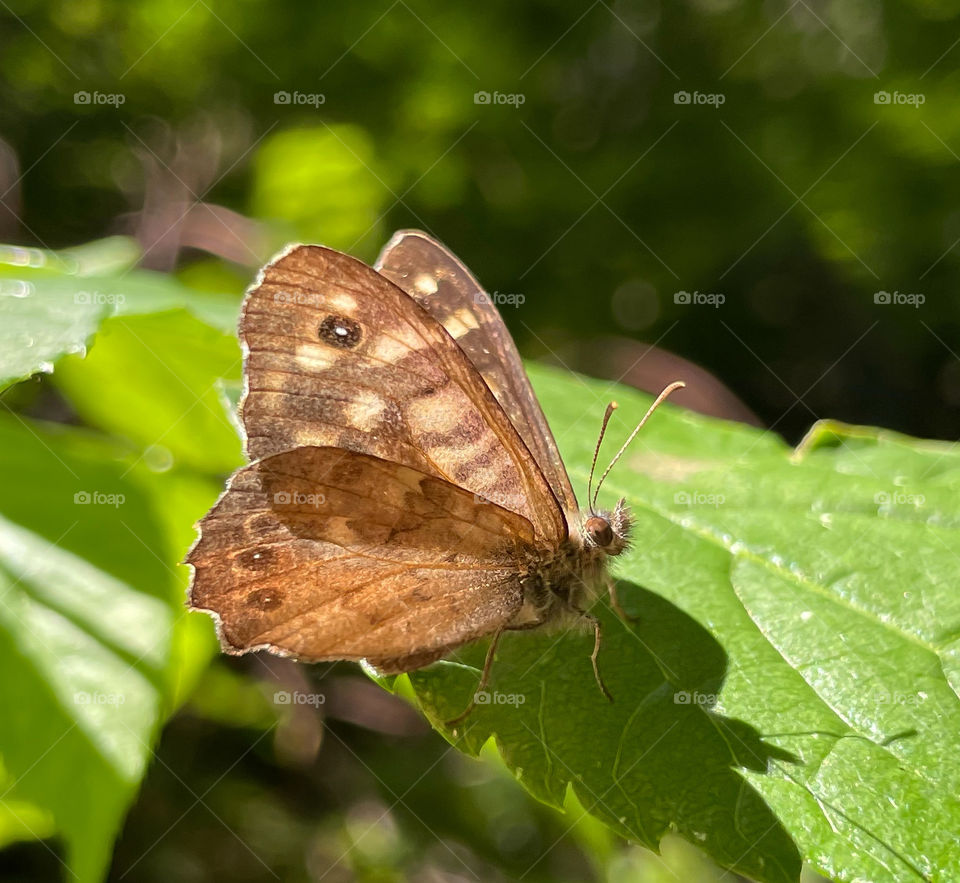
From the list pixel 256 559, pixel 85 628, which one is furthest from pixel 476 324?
pixel 85 628

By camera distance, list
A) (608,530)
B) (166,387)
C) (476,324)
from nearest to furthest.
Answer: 1. (608,530)
2. (476,324)
3. (166,387)

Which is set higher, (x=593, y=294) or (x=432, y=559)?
(x=432, y=559)

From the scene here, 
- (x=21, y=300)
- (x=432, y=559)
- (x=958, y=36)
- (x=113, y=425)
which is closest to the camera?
(x=432, y=559)

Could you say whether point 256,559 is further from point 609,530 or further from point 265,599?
point 609,530

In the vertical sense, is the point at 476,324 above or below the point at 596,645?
above

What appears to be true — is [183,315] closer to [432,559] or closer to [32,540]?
[32,540]

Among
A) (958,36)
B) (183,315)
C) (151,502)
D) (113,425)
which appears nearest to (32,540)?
(151,502)

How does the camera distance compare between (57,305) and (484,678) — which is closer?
(484,678)
